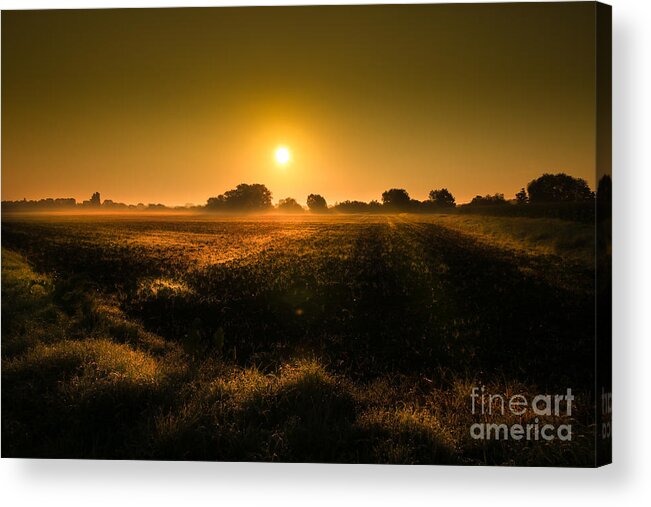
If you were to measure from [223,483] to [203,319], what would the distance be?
4.93 feet

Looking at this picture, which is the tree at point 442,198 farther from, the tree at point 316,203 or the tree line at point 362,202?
the tree at point 316,203

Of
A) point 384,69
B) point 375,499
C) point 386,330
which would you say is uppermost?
point 384,69

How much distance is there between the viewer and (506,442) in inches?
237

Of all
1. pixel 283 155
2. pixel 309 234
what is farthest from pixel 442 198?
pixel 283 155

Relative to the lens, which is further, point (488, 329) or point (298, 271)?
point (298, 271)

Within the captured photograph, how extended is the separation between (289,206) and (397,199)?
3.31ft

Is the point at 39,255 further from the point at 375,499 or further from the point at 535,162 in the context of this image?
the point at 535,162

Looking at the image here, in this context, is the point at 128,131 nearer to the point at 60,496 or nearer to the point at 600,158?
the point at 60,496

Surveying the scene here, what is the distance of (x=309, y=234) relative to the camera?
659cm

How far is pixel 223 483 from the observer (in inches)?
245

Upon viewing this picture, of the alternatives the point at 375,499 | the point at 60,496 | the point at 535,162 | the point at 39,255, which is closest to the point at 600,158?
the point at 535,162

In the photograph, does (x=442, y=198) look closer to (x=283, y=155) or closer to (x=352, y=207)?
(x=352, y=207)

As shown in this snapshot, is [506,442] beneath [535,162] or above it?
beneath

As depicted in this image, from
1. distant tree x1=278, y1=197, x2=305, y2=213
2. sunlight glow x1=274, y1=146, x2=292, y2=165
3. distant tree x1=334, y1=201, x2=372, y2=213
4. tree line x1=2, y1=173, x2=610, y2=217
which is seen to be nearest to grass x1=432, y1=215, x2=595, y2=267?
tree line x1=2, y1=173, x2=610, y2=217
